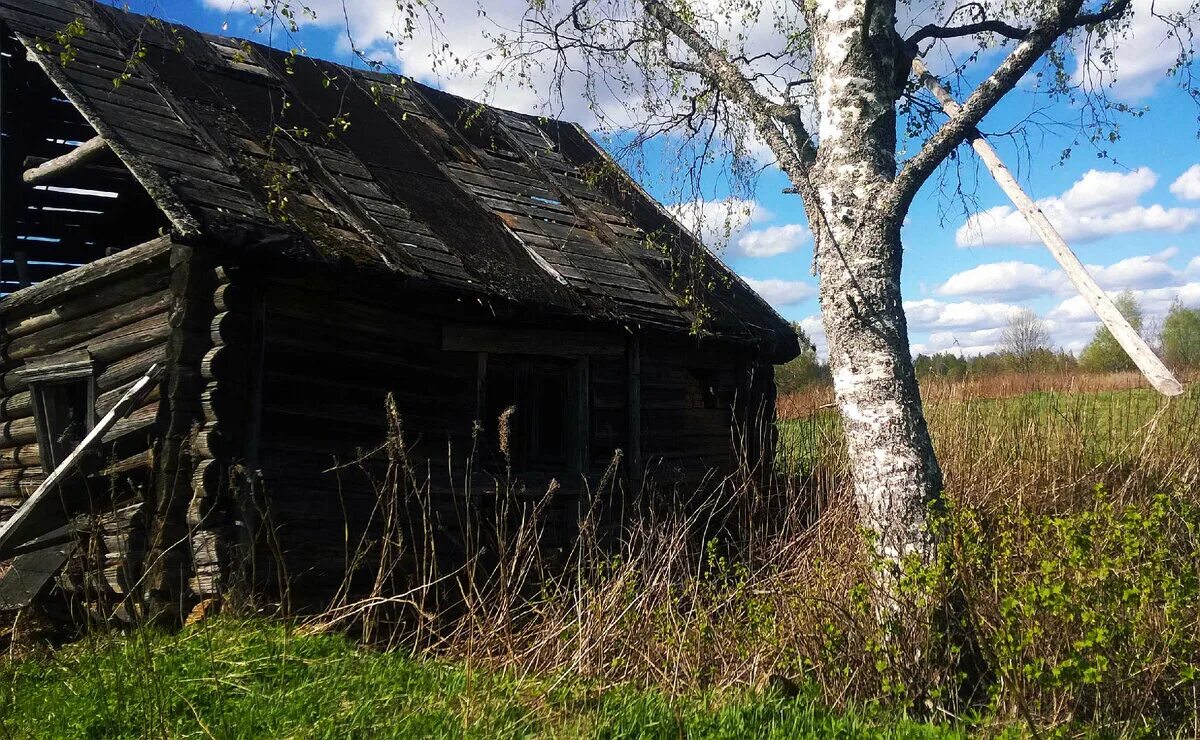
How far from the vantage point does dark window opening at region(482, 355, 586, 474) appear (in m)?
8.46

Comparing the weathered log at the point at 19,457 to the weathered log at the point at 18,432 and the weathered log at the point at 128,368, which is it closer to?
the weathered log at the point at 18,432

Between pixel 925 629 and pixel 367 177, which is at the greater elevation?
pixel 367 177

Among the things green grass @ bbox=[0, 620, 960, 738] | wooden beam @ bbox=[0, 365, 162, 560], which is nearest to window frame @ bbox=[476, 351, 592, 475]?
wooden beam @ bbox=[0, 365, 162, 560]

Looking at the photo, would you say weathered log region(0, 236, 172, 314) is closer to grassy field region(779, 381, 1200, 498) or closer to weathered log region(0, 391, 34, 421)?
weathered log region(0, 391, 34, 421)

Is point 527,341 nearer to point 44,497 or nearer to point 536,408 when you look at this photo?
point 536,408

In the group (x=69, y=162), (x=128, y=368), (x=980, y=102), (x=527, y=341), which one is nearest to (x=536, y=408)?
(x=527, y=341)

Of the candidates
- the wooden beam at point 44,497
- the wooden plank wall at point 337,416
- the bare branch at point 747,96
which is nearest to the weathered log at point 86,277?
the wooden plank wall at point 337,416

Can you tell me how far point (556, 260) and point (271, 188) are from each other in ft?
11.0

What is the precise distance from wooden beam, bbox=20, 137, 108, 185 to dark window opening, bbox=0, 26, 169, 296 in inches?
5.3

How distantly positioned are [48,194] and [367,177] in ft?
9.94

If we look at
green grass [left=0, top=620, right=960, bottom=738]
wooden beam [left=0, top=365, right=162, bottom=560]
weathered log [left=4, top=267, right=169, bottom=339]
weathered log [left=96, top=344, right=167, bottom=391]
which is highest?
weathered log [left=4, top=267, right=169, bottom=339]

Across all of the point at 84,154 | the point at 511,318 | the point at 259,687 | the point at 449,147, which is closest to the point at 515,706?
the point at 259,687

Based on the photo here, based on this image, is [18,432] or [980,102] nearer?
[980,102]

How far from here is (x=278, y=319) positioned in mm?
6625
